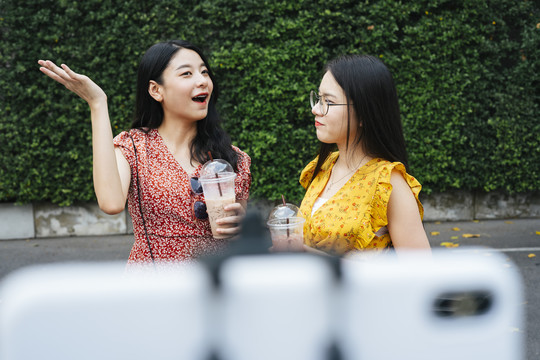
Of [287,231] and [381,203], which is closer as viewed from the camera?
[287,231]

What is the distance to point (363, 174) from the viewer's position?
201 centimetres

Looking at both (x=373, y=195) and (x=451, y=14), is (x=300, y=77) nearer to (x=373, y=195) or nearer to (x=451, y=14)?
(x=451, y=14)

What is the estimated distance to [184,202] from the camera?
6.82 ft

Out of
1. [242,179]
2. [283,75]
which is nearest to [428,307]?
[242,179]

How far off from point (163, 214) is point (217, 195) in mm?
320

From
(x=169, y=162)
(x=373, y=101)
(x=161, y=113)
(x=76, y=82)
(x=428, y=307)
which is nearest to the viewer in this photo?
(x=428, y=307)

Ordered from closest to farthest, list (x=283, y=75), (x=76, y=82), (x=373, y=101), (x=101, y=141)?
1. (x=76, y=82)
2. (x=101, y=141)
3. (x=373, y=101)
4. (x=283, y=75)

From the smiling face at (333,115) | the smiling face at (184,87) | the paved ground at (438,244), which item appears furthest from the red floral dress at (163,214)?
the paved ground at (438,244)

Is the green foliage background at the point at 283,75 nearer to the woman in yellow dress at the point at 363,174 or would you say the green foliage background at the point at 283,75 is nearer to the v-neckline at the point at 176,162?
the v-neckline at the point at 176,162

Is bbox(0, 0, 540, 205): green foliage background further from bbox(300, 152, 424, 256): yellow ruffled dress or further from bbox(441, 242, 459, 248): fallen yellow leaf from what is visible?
bbox(300, 152, 424, 256): yellow ruffled dress

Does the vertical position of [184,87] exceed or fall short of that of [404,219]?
it exceeds it

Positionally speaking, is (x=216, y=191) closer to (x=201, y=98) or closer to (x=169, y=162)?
(x=169, y=162)

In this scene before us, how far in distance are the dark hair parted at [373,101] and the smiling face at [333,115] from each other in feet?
0.06

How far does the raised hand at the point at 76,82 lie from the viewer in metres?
1.55
